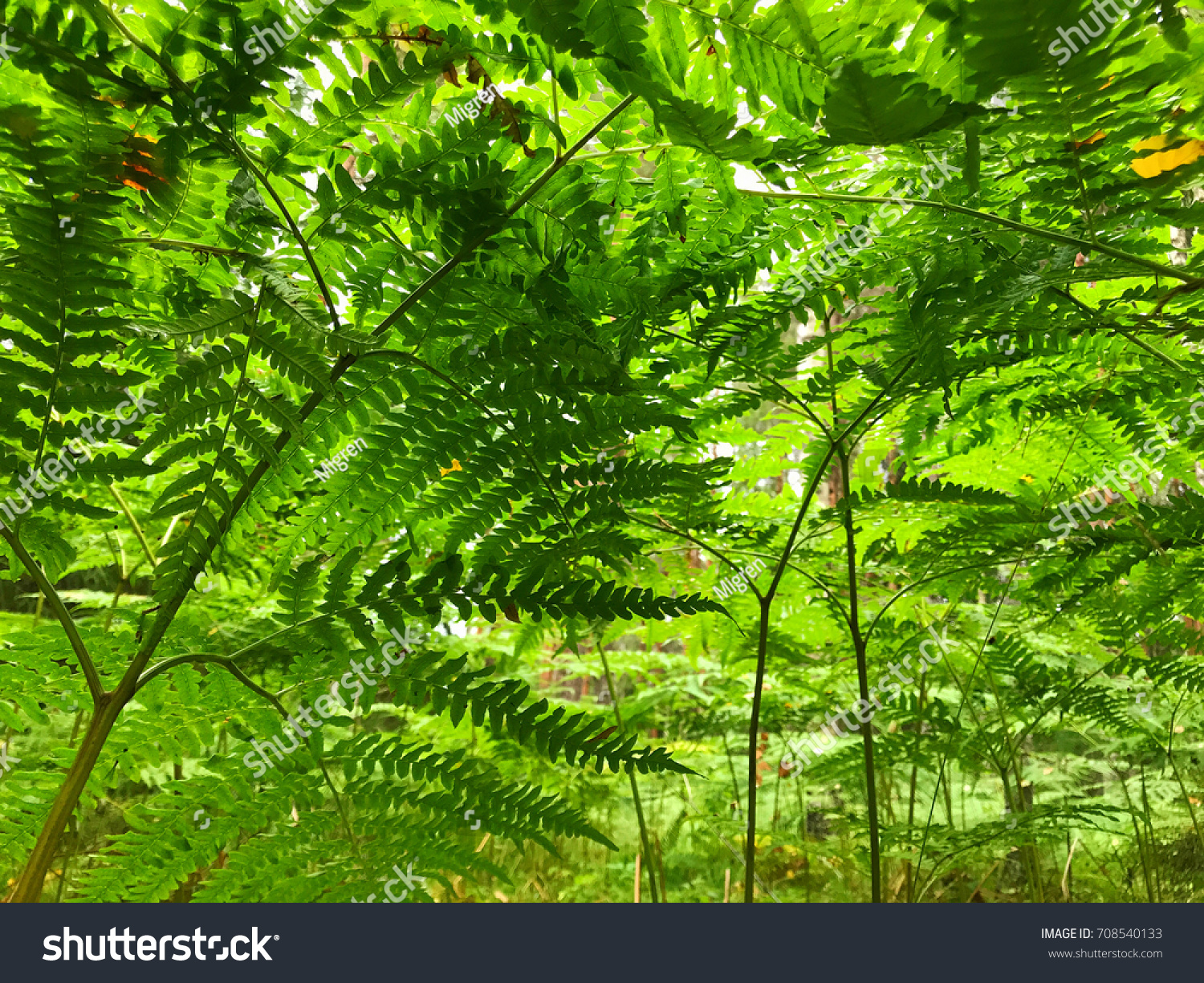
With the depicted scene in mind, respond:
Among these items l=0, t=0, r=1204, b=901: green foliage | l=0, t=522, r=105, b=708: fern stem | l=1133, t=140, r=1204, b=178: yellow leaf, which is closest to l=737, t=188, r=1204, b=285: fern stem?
l=0, t=0, r=1204, b=901: green foliage

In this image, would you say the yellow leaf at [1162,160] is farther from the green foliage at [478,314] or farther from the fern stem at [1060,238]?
the fern stem at [1060,238]

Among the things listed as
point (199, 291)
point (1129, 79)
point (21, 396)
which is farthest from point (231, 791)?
Answer: point (1129, 79)

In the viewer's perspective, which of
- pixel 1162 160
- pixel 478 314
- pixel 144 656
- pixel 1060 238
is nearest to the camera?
pixel 144 656

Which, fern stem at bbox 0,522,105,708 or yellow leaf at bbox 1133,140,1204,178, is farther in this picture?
yellow leaf at bbox 1133,140,1204,178

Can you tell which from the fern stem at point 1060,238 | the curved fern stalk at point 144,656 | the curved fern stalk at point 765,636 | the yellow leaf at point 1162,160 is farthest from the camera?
the curved fern stalk at point 765,636

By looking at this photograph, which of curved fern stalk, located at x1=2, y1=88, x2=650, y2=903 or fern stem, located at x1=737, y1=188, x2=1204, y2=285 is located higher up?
fern stem, located at x1=737, y1=188, x2=1204, y2=285

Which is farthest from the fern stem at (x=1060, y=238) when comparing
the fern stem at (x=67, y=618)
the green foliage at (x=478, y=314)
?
the fern stem at (x=67, y=618)

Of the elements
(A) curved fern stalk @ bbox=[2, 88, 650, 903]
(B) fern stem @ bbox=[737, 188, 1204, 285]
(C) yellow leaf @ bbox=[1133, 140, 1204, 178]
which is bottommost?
(A) curved fern stalk @ bbox=[2, 88, 650, 903]

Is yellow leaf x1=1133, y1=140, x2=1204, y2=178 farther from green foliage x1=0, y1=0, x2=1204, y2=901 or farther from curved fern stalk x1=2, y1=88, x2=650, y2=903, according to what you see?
curved fern stalk x1=2, y1=88, x2=650, y2=903

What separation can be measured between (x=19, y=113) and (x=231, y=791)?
74 centimetres

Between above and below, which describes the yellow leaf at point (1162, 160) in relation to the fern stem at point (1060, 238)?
above

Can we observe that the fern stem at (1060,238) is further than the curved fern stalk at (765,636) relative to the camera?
No

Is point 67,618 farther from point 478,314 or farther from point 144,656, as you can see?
point 478,314

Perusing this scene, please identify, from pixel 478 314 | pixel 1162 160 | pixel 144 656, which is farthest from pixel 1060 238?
pixel 144 656
